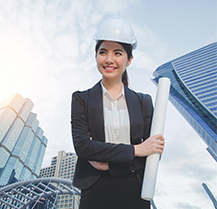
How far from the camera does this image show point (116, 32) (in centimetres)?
132

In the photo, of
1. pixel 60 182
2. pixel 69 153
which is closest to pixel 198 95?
pixel 60 182

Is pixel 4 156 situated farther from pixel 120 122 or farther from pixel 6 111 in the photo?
pixel 120 122

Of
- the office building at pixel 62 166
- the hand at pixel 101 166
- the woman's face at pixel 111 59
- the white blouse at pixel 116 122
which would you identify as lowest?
the hand at pixel 101 166

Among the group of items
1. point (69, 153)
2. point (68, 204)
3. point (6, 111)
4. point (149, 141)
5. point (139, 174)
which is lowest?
point (139, 174)

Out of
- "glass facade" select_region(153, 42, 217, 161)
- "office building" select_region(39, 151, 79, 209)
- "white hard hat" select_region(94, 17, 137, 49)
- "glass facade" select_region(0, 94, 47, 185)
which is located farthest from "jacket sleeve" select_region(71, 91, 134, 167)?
"glass facade" select_region(0, 94, 47, 185)

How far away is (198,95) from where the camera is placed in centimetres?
4966

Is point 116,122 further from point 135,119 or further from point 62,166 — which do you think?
point 62,166

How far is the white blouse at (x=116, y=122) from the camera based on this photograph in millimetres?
1270

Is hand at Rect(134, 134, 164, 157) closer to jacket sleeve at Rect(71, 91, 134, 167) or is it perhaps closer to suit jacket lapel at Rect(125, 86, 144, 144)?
jacket sleeve at Rect(71, 91, 134, 167)

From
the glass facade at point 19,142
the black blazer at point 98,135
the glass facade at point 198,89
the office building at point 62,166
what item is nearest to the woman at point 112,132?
the black blazer at point 98,135

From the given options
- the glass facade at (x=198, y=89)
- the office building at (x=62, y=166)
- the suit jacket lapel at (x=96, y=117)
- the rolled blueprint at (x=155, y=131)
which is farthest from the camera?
the office building at (x=62, y=166)

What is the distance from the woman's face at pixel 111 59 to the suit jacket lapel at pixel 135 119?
242mm

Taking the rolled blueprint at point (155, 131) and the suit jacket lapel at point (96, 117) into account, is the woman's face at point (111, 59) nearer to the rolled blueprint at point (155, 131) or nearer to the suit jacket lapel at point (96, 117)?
the suit jacket lapel at point (96, 117)

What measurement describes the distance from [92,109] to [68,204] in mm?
75054
